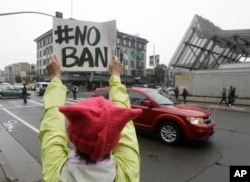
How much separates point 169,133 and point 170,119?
0.42 metres

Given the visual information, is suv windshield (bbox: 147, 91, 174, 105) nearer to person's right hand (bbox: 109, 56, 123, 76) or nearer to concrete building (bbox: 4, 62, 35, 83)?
person's right hand (bbox: 109, 56, 123, 76)

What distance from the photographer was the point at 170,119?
296 inches

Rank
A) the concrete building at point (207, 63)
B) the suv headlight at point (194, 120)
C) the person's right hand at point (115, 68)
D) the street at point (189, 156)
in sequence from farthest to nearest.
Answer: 1. the concrete building at point (207, 63)
2. the suv headlight at point (194, 120)
3. the street at point (189, 156)
4. the person's right hand at point (115, 68)

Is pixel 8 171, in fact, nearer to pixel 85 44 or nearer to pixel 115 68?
pixel 85 44

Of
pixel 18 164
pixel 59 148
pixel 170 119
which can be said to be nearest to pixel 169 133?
pixel 170 119

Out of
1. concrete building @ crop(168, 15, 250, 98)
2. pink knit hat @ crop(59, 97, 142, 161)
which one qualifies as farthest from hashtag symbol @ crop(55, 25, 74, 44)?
concrete building @ crop(168, 15, 250, 98)

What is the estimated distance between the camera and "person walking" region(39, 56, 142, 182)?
3.89 ft

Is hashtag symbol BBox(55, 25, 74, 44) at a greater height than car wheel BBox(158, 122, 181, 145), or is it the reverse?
hashtag symbol BBox(55, 25, 74, 44)

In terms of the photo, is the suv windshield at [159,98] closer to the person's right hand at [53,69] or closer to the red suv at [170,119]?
the red suv at [170,119]

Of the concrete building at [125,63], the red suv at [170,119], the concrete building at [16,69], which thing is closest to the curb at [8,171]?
the red suv at [170,119]

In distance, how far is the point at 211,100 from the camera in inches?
909

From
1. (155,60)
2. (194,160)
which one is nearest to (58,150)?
(194,160)

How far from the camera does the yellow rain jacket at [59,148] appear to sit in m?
1.40

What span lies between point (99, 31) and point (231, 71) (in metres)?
22.8
